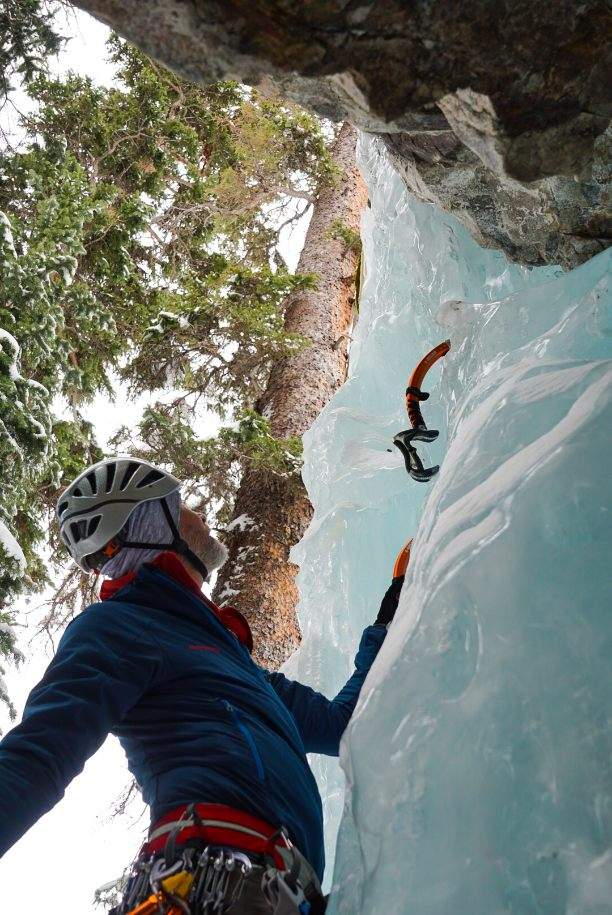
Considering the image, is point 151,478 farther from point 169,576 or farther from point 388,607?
point 388,607

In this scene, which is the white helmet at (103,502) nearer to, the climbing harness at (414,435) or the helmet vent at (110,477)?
A: the helmet vent at (110,477)

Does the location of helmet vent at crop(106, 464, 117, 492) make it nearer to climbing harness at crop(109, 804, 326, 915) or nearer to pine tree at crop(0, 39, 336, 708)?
climbing harness at crop(109, 804, 326, 915)

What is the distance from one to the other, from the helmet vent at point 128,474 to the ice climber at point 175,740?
16 centimetres

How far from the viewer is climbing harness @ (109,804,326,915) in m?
1.62

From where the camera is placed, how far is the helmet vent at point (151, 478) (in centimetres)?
260

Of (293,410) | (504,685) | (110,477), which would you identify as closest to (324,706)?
(110,477)

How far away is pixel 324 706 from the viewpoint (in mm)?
2582

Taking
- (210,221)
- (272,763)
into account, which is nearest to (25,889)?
(210,221)

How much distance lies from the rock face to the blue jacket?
51.5 inches

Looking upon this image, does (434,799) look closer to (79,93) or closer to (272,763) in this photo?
(272,763)

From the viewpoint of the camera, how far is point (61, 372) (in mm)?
6414

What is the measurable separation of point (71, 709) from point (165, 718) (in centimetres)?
30

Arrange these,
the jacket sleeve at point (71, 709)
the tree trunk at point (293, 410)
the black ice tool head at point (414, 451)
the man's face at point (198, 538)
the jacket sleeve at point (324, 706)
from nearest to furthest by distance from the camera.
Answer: the jacket sleeve at point (71, 709) → the jacket sleeve at point (324, 706) → the man's face at point (198, 538) → the black ice tool head at point (414, 451) → the tree trunk at point (293, 410)

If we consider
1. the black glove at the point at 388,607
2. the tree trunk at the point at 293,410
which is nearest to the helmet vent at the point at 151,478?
the black glove at the point at 388,607
